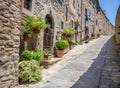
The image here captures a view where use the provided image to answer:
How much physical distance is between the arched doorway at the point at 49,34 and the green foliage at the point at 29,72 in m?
4.09

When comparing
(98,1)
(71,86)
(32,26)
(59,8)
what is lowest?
(71,86)

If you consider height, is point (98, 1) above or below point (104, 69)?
above

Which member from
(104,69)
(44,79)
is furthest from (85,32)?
(44,79)

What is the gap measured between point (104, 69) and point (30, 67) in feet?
11.1

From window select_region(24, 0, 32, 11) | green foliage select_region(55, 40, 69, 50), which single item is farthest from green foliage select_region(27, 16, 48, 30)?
green foliage select_region(55, 40, 69, 50)

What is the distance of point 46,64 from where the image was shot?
8.41 meters

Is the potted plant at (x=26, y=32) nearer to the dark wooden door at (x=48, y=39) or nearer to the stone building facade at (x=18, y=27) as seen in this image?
the stone building facade at (x=18, y=27)

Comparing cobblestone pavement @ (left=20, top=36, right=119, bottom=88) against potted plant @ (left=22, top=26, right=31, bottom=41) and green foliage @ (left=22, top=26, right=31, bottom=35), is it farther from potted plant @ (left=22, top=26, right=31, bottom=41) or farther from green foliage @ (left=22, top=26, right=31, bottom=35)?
green foliage @ (left=22, top=26, right=31, bottom=35)

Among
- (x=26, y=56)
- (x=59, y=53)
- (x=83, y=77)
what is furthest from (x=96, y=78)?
(x=59, y=53)

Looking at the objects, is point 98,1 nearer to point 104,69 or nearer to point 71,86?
point 104,69

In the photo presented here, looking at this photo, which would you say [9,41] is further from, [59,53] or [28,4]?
[59,53]

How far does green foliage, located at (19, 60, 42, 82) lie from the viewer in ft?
20.5

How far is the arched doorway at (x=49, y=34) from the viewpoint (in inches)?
424

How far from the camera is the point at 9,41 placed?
550 centimetres
